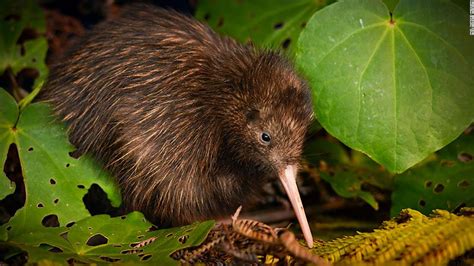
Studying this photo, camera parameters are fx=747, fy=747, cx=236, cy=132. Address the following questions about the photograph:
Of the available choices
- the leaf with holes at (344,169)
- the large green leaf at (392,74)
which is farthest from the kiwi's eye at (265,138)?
the leaf with holes at (344,169)

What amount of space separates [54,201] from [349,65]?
1032 millimetres

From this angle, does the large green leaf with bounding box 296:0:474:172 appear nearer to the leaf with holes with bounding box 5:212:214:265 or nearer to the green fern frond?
the green fern frond

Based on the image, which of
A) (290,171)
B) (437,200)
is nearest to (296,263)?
(290,171)

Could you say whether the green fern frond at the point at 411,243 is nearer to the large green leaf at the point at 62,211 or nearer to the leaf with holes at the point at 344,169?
the large green leaf at the point at 62,211

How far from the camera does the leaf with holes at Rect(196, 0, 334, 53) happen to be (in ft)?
9.30

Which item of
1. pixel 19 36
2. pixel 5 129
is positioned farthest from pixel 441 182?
pixel 19 36

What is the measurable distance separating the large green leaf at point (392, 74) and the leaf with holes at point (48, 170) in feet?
2.57

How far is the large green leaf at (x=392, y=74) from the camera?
235cm

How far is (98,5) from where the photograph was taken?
334 centimetres

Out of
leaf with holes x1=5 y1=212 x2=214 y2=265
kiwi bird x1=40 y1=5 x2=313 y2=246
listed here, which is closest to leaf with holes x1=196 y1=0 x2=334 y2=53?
kiwi bird x1=40 y1=5 x2=313 y2=246

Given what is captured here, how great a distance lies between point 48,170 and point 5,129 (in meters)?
0.19

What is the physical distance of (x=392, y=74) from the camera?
2375mm

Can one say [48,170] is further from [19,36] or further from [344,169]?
[344,169]

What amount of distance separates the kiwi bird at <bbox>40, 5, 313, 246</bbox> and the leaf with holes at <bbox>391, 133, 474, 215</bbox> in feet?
1.58
